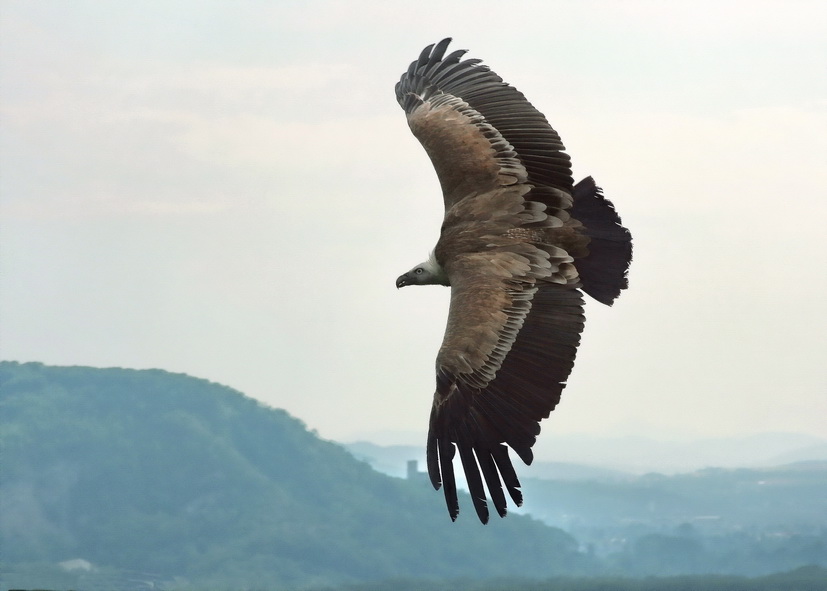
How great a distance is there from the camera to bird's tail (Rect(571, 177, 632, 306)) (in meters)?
16.7

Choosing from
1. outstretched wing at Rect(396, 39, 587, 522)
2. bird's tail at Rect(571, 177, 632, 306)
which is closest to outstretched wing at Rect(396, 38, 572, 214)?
outstretched wing at Rect(396, 39, 587, 522)

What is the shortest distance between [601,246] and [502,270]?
60.8 inches

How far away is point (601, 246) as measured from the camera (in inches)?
664

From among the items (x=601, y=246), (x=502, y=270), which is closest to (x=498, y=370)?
(x=502, y=270)

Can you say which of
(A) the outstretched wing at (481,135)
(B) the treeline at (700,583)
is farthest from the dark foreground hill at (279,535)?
(A) the outstretched wing at (481,135)

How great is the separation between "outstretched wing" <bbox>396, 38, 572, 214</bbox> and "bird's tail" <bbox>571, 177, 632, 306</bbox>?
347 millimetres

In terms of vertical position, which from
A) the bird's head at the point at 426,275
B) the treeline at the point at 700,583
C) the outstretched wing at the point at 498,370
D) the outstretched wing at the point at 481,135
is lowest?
the outstretched wing at the point at 498,370

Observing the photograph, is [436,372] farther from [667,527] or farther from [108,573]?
[108,573]

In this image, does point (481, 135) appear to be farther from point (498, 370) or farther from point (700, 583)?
point (700, 583)

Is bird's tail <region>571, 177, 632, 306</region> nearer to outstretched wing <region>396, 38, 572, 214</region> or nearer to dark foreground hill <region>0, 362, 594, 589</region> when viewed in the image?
outstretched wing <region>396, 38, 572, 214</region>

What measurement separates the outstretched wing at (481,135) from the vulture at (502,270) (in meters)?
0.02

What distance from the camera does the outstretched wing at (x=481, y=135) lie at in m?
17.0

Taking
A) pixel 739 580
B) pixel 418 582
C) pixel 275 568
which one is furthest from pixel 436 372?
pixel 275 568

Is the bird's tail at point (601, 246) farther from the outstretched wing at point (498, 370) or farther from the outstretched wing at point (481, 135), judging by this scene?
the outstretched wing at point (498, 370)
